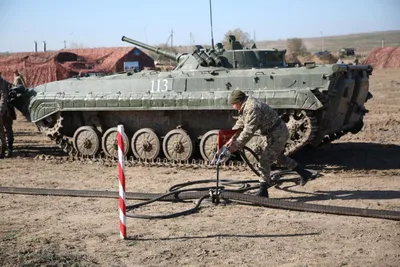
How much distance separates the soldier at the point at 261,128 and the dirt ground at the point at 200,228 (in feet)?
2.39

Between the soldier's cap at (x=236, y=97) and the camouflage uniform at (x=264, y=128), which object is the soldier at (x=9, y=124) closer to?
the camouflage uniform at (x=264, y=128)

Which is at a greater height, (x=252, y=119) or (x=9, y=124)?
(x=252, y=119)

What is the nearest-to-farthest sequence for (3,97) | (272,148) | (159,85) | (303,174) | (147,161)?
(272,148)
(303,174)
(159,85)
(147,161)
(3,97)

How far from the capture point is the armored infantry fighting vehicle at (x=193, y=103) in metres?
12.1

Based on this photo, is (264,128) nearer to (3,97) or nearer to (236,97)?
(236,97)

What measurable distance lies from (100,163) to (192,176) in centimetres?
280

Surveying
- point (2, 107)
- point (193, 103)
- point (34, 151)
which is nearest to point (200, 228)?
point (193, 103)

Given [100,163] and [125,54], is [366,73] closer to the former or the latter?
[100,163]

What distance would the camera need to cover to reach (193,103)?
12930 mm

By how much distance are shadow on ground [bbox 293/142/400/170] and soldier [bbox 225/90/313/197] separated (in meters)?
3.75

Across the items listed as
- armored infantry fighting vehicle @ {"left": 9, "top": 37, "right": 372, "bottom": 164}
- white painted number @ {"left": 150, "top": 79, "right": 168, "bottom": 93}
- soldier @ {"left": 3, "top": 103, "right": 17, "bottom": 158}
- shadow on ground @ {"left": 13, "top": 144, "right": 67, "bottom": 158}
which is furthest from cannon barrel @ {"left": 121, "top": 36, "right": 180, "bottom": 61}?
soldier @ {"left": 3, "top": 103, "right": 17, "bottom": 158}

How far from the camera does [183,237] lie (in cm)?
775

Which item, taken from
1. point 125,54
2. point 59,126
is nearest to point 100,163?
point 59,126

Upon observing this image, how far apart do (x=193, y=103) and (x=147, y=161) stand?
1.89 meters
